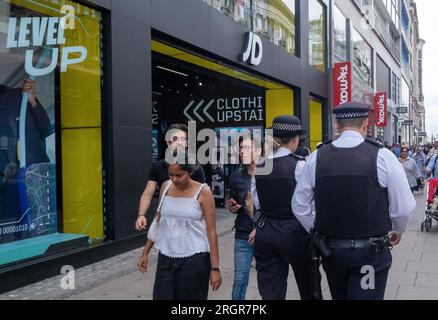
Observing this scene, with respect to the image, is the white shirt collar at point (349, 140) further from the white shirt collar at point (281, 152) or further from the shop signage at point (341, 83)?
the shop signage at point (341, 83)

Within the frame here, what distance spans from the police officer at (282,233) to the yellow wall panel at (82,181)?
3.78 meters

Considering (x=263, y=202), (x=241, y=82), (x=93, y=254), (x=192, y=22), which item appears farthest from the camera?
(x=241, y=82)

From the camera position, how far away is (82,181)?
6992 mm

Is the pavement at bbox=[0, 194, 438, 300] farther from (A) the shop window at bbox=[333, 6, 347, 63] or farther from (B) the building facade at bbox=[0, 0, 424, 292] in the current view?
(A) the shop window at bbox=[333, 6, 347, 63]

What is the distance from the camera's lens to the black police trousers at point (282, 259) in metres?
3.56

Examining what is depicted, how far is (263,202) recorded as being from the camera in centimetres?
371

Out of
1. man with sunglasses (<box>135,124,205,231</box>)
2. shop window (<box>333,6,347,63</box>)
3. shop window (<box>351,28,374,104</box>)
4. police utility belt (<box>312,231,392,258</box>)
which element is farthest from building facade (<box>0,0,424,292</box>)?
shop window (<box>351,28,374,104</box>)

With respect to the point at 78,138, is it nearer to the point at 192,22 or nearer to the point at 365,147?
the point at 192,22

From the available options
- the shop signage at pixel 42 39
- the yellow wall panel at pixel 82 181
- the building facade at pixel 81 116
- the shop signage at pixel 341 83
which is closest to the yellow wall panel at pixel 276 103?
the shop signage at pixel 341 83

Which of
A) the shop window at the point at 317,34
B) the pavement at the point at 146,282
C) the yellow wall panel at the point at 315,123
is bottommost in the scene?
the pavement at the point at 146,282

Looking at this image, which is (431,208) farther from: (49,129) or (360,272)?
(49,129)

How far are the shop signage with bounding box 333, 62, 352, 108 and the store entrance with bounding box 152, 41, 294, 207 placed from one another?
14.7 feet

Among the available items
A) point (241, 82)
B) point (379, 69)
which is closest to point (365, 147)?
point (241, 82)

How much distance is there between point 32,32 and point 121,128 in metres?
1.79
